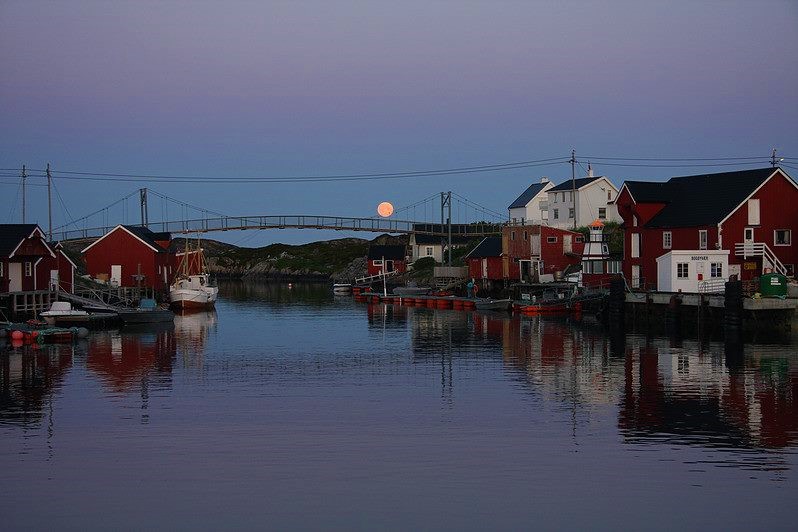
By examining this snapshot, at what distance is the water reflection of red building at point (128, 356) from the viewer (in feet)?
126

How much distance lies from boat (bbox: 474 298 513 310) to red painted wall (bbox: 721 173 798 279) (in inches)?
825

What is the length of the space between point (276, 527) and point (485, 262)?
8525cm

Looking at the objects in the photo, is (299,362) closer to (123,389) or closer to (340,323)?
(123,389)

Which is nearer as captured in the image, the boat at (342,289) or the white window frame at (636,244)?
the white window frame at (636,244)

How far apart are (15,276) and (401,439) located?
141ft

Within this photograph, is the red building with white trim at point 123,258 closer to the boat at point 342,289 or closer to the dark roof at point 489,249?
the dark roof at point 489,249

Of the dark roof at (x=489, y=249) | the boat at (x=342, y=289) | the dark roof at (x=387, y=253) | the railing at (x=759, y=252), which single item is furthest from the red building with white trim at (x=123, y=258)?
the dark roof at (x=387, y=253)

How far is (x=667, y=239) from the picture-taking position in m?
68.7

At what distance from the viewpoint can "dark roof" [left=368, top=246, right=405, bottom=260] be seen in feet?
483

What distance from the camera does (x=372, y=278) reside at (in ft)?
456

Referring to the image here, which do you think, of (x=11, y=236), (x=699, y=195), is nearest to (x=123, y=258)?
(x=11, y=236)

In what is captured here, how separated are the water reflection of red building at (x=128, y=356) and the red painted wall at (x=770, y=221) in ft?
119

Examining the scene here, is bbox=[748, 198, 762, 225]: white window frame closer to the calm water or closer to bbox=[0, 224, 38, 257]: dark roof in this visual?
the calm water

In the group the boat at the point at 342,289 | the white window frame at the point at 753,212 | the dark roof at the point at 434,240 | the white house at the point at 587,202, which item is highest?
the white house at the point at 587,202
